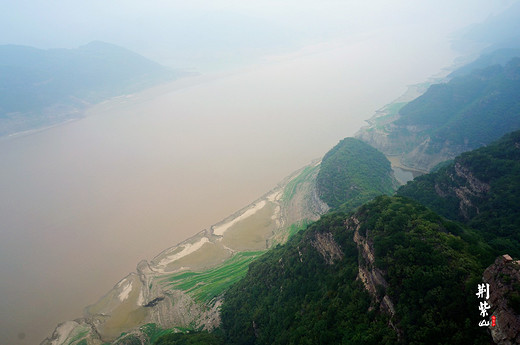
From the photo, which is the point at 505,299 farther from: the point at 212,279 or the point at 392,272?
the point at 212,279

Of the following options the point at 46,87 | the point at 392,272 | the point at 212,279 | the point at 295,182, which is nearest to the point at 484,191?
the point at 392,272

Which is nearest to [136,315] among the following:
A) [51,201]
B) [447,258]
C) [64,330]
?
[64,330]

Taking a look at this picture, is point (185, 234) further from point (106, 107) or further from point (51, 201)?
point (106, 107)

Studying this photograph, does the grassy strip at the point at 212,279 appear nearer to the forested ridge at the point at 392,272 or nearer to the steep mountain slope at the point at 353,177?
the forested ridge at the point at 392,272

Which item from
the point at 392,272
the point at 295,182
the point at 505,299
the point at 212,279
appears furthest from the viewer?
the point at 295,182

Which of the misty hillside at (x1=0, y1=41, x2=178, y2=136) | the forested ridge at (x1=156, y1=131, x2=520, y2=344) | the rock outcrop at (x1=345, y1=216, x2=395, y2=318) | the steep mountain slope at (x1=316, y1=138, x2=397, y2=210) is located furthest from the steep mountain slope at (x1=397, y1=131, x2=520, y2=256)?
the misty hillside at (x1=0, y1=41, x2=178, y2=136)
